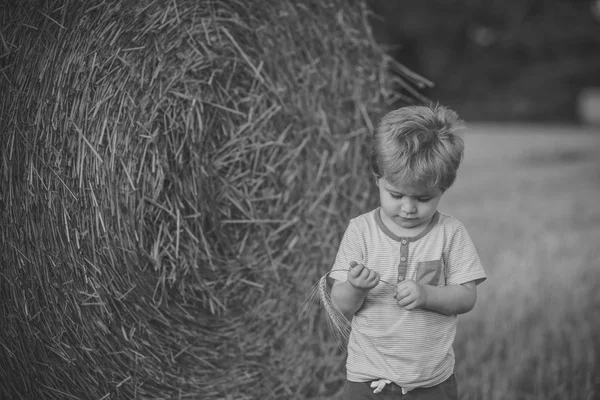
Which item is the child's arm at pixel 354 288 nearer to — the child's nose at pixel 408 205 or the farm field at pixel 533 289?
the child's nose at pixel 408 205

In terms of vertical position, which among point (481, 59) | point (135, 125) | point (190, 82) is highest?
point (481, 59)

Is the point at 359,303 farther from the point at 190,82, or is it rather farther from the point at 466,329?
the point at 466,329

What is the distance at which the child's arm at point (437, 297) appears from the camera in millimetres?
2076

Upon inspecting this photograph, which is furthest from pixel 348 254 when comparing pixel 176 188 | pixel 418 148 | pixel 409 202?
pixel 176 188

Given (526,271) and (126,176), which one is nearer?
(126,176)

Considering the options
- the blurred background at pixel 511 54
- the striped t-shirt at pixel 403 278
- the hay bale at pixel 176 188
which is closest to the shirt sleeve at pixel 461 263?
the striped t-shirt at pixel 403 278

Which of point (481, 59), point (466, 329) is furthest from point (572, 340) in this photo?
point (481, 59)

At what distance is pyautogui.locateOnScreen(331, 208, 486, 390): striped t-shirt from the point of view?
219 centimetres

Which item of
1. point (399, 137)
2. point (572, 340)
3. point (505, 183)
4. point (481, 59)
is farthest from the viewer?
point (481, 59)

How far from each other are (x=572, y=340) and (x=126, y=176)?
241 centimetres

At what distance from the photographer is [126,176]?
2.60 metres

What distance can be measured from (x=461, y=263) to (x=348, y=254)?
1.07ft

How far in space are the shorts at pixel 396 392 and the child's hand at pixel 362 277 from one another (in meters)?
0.36

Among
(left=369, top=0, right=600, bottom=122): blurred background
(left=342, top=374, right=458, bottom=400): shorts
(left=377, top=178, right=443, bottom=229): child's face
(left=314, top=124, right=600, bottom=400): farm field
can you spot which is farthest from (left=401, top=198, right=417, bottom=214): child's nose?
(left=369, top=0, right=600, bottom=122): blurred background
